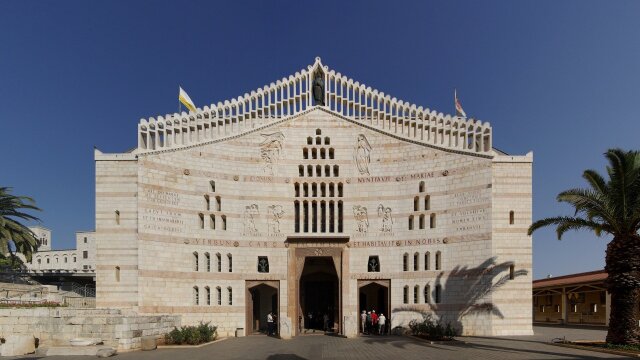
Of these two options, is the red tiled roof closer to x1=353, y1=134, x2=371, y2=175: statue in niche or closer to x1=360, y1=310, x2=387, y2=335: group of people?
A: x1=360, y1=310, x2=387, y2=335: group of people

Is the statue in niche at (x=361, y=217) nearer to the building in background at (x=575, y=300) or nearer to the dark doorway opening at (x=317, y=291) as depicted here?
the dark doorway opening at (x=317, y=291)

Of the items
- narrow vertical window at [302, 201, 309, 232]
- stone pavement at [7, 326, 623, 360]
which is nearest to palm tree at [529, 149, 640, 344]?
stone pavement at [7, 326, 623, 360]

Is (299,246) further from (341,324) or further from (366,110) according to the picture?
(366,110)

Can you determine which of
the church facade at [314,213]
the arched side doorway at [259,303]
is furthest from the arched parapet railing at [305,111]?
the arched side doorway at [259,303]

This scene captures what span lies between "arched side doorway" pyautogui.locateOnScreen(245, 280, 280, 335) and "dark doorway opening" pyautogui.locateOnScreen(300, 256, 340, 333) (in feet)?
9.53

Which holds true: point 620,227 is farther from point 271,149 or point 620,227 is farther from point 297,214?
point 271,149

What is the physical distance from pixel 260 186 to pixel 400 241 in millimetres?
11122

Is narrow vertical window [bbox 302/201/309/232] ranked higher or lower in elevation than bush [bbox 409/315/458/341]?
higher

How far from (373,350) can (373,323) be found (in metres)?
9.26

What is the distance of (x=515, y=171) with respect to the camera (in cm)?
2967

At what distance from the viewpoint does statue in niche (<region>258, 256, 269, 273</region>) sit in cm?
3106

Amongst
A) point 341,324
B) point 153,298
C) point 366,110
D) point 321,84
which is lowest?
point 341,324

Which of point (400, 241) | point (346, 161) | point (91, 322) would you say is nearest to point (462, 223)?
point (400, 241)

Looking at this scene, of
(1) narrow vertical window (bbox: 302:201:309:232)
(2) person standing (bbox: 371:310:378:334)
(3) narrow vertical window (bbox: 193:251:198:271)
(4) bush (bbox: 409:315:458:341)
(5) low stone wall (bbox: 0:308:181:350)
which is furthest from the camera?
(1) narrow vertical window (bbox: 302:201:309:232)
